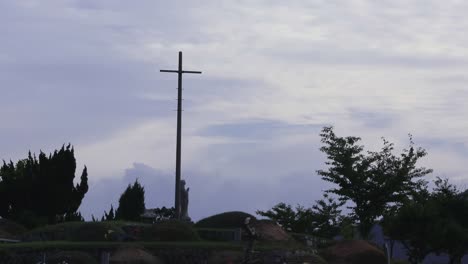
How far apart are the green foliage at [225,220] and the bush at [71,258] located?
10.0 metres

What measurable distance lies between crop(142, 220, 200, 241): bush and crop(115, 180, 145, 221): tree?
1909cm

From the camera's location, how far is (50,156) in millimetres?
57312

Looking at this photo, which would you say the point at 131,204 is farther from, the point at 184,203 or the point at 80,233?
the point at 80,233

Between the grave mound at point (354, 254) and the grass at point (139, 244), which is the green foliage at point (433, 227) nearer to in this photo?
the grave mound at point (354, 254)

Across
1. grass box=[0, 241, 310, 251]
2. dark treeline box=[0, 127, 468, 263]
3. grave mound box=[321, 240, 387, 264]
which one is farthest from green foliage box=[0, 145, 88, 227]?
grave mound box=[321, 240, 387, 264]

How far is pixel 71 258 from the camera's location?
3538 cm

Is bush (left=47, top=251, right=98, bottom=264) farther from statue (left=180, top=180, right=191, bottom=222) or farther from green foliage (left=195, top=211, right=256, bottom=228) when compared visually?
statue (left=180, top=180, right=191, bottom=222)

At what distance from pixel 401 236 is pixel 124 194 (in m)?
20.4

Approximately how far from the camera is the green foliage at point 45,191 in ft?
185

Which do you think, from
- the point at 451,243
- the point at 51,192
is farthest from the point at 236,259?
the point at 51,192

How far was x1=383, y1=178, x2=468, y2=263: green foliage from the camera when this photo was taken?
157 ft

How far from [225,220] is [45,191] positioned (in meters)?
16.0

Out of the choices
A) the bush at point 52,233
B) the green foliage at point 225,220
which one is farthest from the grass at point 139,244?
the green foliage at point 225,220

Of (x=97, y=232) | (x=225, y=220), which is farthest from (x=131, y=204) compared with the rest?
(x=97, y=232)
